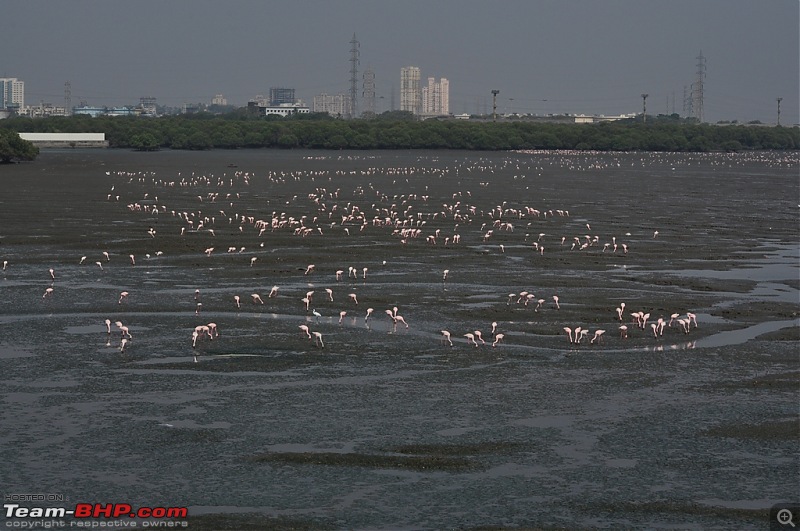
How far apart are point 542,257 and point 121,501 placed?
85.1 feet

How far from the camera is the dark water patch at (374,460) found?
18547mm

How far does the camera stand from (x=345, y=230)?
48.8 metres

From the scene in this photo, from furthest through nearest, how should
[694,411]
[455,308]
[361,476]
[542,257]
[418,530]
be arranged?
[542,257]
[455,308]
[694,411]
[361,476]
[418,530]

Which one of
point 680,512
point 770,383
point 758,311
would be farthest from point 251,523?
point 758,311

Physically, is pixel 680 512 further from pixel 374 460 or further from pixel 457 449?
pixel 374 460

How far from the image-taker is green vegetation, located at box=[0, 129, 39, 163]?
109 meters

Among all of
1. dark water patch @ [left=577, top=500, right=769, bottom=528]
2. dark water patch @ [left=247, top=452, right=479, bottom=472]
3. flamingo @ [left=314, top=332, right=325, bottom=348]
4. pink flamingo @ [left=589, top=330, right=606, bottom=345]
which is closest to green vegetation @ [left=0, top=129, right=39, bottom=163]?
flamingo @ [left=314, top=332, right=325, bottom=348]

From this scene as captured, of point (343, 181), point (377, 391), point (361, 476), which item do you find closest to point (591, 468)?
point (361, 476)

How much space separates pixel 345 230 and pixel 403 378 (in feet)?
83.8

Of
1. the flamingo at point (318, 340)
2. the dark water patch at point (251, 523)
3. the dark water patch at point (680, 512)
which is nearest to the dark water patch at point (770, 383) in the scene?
the dark water patch at point (680, 512)

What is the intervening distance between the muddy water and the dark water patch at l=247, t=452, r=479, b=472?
0.06 meters

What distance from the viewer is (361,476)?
18125mm

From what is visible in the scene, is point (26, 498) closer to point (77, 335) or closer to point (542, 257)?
point (77, 335)

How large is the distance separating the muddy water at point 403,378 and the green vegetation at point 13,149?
213 feet
